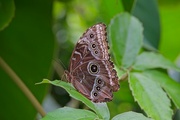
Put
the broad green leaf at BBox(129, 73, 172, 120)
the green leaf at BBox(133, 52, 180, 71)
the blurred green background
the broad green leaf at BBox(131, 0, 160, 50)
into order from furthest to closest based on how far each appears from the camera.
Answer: the broad green leaf at BBox(131, 0, 160, 50)
the blurred green background
the green leaf at BBox(133, 52, 180, 71)
the broad green leaf at BBox(129, 73, 172, 120)

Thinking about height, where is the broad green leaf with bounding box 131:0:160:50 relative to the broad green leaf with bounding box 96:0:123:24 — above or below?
below

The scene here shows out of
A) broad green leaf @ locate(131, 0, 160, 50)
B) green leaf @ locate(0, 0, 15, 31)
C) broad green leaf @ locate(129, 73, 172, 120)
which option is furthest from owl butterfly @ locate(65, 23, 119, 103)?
broad green leaf @ locate(131, 0, 160, 50)

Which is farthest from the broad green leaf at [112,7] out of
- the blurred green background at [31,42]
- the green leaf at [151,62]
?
the green leaf at [151,62]

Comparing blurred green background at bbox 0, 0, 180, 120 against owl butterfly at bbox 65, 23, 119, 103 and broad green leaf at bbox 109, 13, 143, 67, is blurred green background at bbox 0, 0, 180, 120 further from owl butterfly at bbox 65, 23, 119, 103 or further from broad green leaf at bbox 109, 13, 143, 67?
owl butterfly at bbox 65, 23, 119, 103

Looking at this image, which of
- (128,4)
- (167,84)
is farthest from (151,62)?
(128,4)

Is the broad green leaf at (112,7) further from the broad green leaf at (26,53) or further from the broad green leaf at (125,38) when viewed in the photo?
the broad green leaf at (26,53)

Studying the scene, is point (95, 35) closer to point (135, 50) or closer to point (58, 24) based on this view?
point (135, 50)
